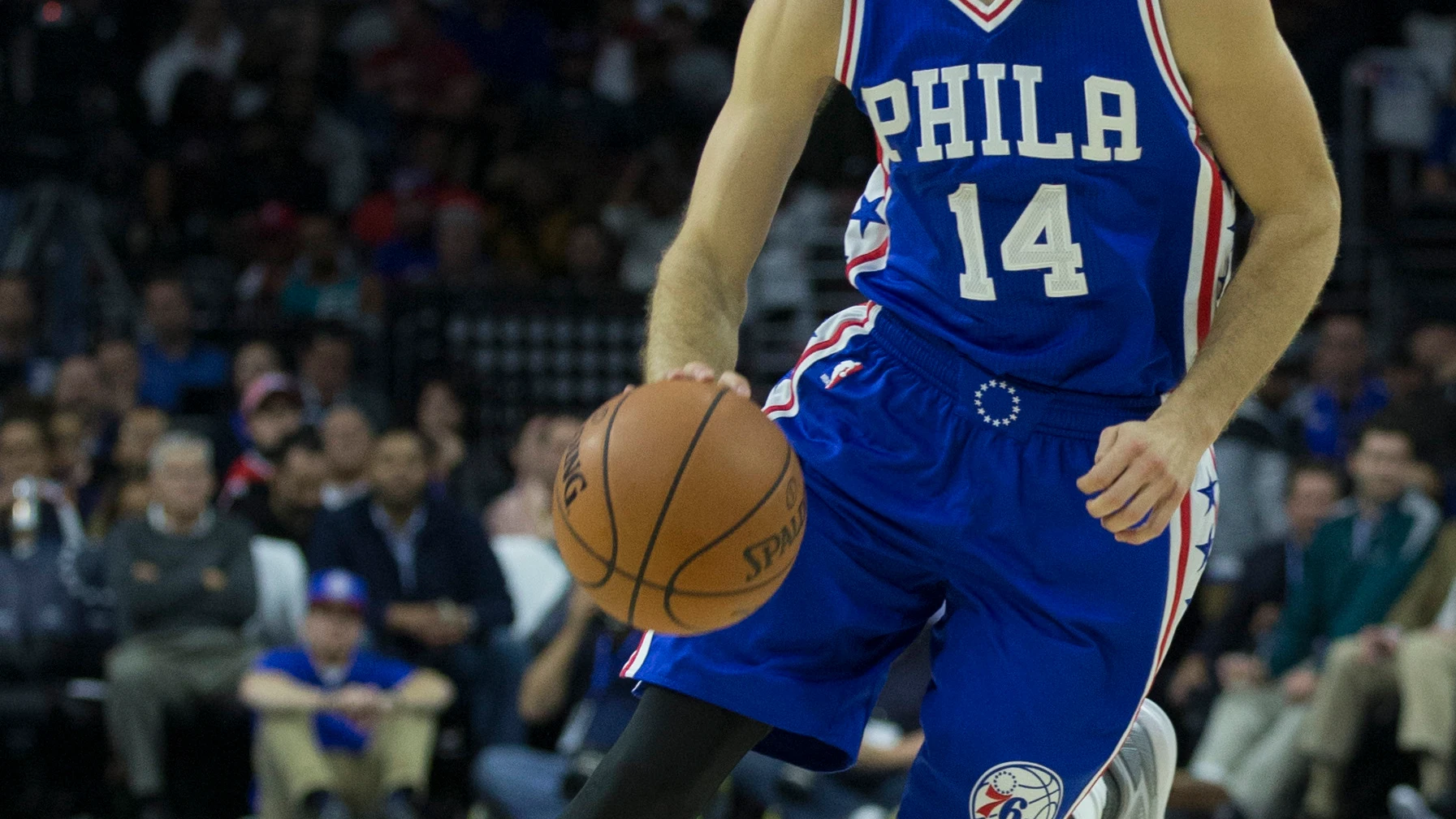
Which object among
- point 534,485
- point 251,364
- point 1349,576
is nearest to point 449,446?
point 534,485

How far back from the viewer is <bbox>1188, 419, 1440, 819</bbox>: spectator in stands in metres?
7.54

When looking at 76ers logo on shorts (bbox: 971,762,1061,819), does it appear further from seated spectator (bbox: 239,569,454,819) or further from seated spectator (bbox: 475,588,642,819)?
seated spectator (bbox: 239,569,454,819)

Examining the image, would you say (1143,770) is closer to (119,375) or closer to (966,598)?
(966,598)

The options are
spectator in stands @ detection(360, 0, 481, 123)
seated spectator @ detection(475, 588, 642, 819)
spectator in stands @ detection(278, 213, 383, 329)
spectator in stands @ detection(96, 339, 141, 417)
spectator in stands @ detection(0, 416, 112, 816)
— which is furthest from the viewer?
spectator in stands @ detection(360, 0, 481, 123)

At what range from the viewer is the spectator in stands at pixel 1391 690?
7055 mm

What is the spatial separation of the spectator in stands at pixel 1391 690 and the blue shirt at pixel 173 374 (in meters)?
5.83

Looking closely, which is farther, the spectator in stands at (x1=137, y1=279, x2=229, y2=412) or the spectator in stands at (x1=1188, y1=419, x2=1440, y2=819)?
the spectator in stands at (x1=137, y1=279, x2=229, y2=412)

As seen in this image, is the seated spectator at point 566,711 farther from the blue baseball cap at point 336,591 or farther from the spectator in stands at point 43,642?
the spectator in stands at point 43,642

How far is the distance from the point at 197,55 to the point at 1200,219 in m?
10.6

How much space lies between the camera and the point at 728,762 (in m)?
2.74

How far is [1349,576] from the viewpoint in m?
7.70

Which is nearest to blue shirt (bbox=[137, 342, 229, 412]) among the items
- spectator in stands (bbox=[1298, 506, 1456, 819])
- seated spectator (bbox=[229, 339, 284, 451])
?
seated spectator (bbox=[229, 339, 284, 451])

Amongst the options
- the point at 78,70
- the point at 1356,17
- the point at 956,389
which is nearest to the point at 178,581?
the point at 78,70

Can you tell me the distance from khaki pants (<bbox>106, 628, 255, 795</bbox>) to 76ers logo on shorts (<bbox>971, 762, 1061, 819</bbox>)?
17.3 ft
